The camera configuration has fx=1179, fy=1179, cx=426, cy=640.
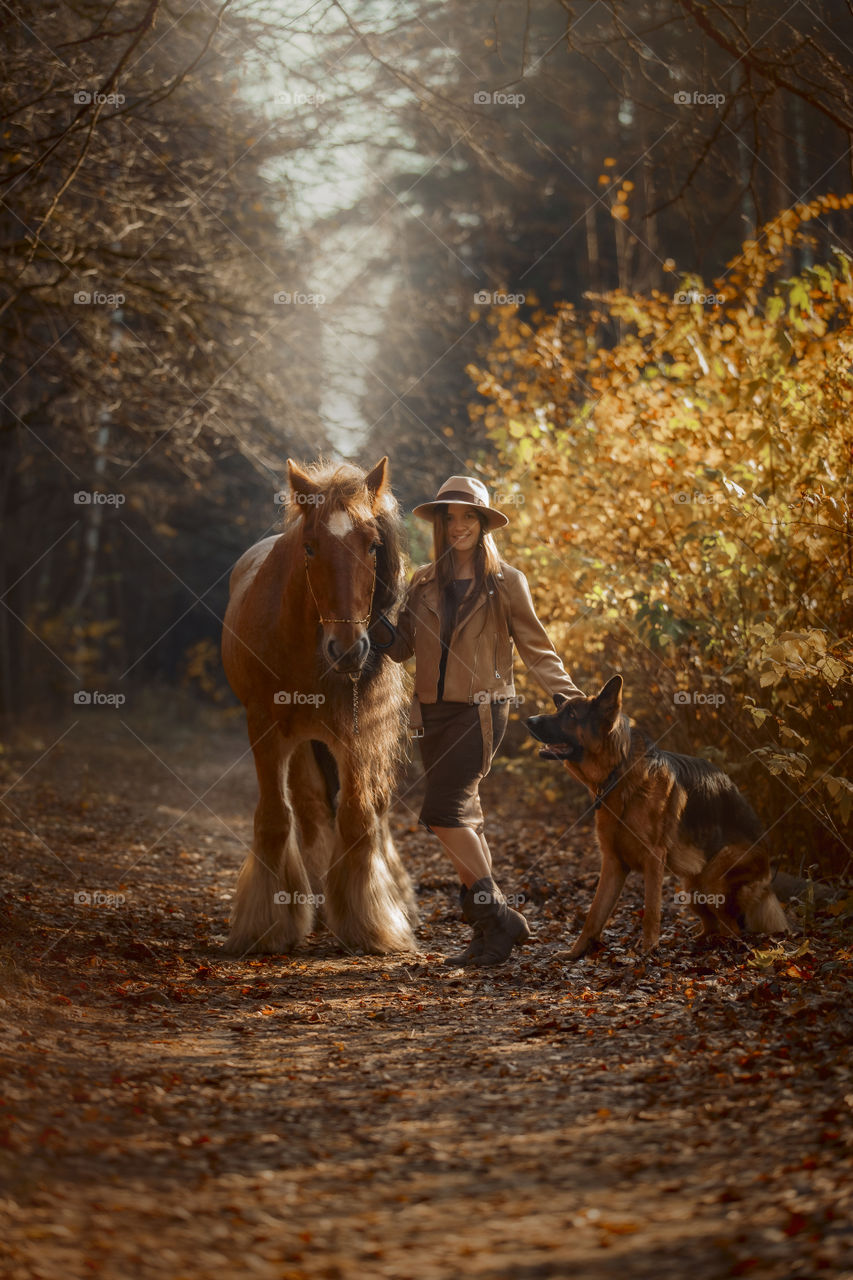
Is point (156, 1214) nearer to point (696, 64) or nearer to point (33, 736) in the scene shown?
point (696, 64)

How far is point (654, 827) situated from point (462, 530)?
1.83 metres

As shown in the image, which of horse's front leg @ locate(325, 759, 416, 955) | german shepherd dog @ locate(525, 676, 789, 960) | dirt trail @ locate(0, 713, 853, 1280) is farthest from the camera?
horse's front leg @ locate(325, 759, 416, 955)

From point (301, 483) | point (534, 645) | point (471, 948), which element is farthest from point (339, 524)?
point (471, 948)

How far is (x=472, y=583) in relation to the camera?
247 inches

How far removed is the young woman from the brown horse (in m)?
0.28

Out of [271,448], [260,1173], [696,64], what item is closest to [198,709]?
[271,448]

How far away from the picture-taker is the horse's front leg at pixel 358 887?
6594 millimetres

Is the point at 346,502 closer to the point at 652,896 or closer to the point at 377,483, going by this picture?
the point at 377,483

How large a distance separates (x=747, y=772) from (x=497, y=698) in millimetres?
2267

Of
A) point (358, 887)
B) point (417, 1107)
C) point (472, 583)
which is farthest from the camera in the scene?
point (358, 887)

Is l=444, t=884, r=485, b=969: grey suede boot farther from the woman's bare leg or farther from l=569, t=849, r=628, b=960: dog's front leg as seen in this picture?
l=569, t=849, r=628, b=960: dog's front leg

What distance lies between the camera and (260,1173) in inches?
130

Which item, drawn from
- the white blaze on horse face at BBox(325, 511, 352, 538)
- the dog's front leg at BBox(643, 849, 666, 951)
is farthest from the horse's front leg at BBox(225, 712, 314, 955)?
the dog's front leg at BBox(643, 849, 666, 951)

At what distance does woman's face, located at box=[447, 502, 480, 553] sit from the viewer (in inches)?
247
